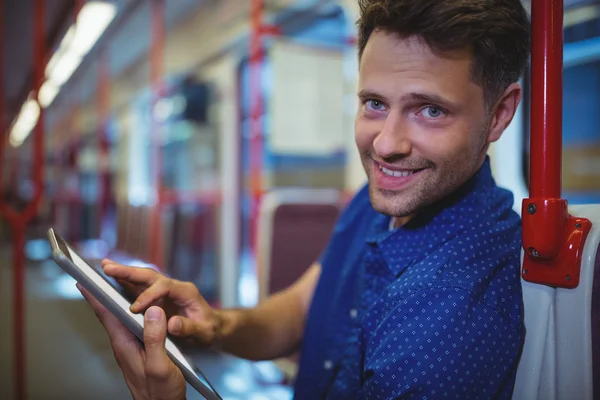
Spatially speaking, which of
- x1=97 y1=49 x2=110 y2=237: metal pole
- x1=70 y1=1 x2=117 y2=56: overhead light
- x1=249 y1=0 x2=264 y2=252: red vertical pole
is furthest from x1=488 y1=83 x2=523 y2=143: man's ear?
x1=97 y1=49 x2=110 y2=237: metal pole

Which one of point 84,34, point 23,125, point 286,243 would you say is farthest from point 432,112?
point 23,125

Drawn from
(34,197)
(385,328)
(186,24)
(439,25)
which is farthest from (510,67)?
(186,24)

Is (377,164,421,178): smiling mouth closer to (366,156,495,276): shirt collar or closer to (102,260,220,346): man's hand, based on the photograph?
(366,156,495,276): shirt collar

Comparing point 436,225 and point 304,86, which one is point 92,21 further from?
point 436,225

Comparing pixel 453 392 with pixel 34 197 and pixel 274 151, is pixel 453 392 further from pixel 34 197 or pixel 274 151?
pixel 274 151

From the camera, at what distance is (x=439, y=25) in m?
0.83

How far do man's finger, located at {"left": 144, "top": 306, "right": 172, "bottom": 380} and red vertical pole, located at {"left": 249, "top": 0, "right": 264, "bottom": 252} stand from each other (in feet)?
7.32

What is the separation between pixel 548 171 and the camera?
81 cm

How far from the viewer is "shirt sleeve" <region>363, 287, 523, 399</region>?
0.75 m

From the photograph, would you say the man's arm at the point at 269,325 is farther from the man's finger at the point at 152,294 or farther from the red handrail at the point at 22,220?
the red handrail at the point at 22,220

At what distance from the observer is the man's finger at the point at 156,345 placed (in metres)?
0.75

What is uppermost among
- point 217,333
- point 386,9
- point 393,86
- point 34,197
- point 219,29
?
point 219,29

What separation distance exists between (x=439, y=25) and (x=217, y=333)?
2.46ft

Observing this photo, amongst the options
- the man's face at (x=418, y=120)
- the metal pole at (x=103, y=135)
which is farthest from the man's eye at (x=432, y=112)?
the metal pole at (x=103, y=135)
